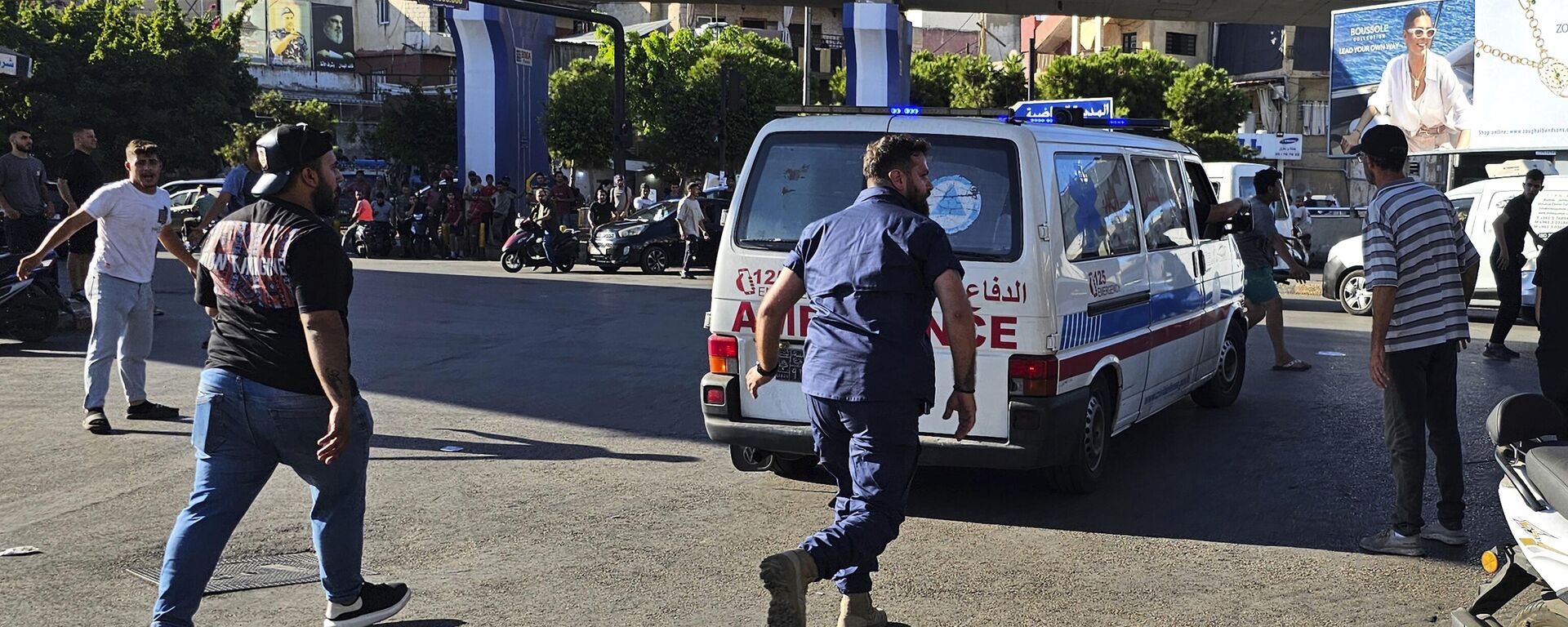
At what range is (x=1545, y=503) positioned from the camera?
12.7 feet

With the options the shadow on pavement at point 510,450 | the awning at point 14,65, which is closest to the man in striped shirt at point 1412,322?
the shadow on pavement at point 510,450

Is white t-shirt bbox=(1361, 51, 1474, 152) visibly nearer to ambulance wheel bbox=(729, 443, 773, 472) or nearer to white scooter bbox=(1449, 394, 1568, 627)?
ambulance wheel bbox=(729, 443, 773, 472)

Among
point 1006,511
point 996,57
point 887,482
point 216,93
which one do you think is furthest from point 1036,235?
point 996,57

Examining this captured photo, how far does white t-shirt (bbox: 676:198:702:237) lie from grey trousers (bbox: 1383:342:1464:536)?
57.7ft

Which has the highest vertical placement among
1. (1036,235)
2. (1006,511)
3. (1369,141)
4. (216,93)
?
(216,93)

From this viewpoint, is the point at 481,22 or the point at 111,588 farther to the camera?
the point at 481,22

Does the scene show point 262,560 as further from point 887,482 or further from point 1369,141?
point 1369,141

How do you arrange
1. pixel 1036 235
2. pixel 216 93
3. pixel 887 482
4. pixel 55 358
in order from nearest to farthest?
pixel 887 482
pixel 1036 235
pixel 55 358
pixel 216 93

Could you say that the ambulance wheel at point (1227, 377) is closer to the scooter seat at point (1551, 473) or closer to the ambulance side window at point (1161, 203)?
the ambulance side window at point (1161, 203)

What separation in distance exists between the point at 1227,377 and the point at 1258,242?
1.93 m

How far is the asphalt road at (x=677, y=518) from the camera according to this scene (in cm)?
507

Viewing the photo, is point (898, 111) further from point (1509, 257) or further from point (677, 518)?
point (1509, 257)

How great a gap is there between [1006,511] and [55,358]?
808 centimetres

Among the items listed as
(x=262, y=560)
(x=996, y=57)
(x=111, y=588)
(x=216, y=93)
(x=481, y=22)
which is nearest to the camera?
(x=111, y=588)
